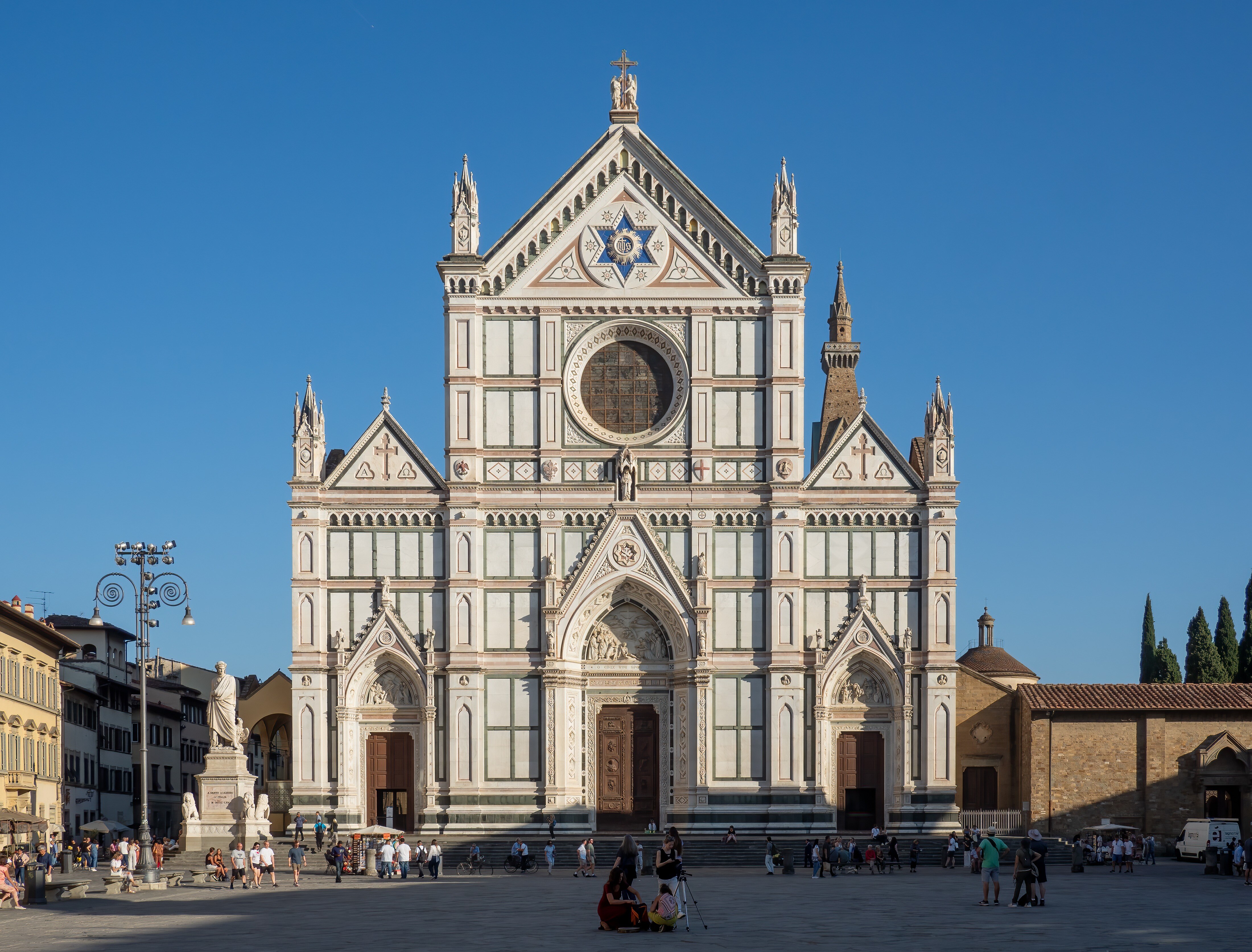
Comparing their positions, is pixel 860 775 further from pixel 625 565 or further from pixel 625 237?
pixel 625 237

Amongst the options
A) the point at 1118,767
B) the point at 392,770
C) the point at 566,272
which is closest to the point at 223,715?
the point at 392,770

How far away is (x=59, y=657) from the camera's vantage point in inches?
2474

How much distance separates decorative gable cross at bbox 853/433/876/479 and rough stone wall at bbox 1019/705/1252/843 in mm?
9548

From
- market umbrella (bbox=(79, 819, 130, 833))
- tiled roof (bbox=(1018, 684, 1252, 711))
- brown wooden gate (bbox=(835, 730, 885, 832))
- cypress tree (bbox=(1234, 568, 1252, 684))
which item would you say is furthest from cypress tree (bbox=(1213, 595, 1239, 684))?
market umbrella (bbox=(79, 819, 130, 833))

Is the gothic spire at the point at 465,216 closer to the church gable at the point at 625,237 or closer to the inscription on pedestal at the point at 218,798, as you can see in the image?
the church gable at the point at 625,237

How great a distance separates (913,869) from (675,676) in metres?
9.85

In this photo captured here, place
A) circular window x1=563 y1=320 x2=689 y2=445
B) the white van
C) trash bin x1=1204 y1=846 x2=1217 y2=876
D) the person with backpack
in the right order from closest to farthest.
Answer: the person with backpack, trash bin x1=1204 y1=846 x2=1217 y2=876, the white van, circular window x1=563 y1=320 x2=689 y2=445

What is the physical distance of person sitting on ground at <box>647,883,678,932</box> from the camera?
89.1 feet

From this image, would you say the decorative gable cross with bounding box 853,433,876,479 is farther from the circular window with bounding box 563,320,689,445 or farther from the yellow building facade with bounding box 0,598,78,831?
the yellow building facade with bounding box 0,598,78,831

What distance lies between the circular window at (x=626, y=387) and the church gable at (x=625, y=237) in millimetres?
2095

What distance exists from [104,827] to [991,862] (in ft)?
118

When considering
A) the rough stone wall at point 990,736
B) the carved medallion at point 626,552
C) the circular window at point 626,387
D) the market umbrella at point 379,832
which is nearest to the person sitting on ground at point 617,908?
the market umbrella at point 379,832

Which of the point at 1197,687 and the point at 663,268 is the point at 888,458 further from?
the point at 1197,687

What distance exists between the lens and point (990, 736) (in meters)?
56.2
